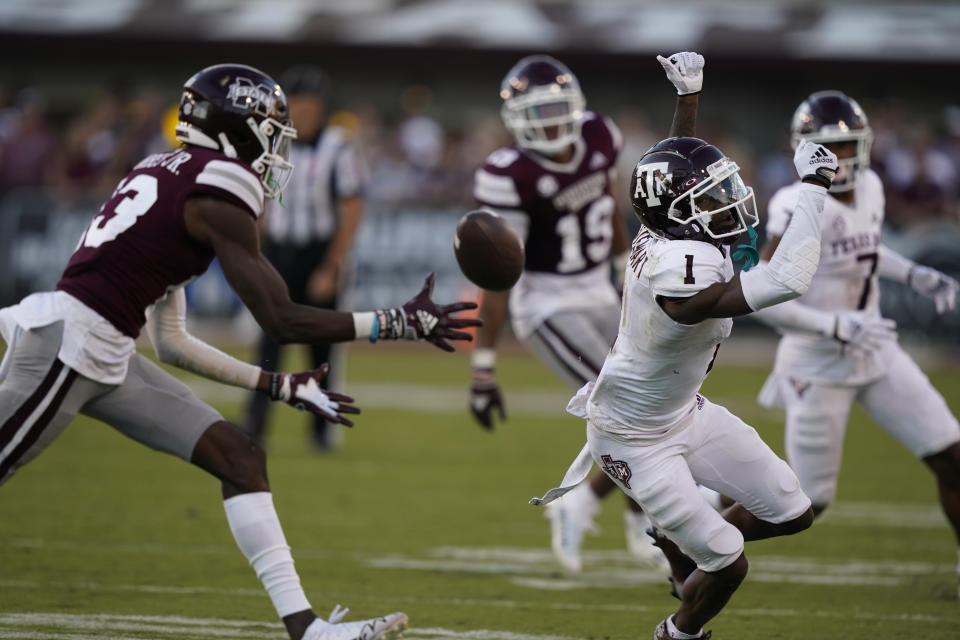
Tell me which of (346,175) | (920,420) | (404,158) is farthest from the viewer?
(404,158)

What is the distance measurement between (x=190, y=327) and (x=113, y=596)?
9.37 metres

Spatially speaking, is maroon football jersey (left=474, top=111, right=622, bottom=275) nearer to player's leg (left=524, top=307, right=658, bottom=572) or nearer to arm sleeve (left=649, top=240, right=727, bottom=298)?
player's leg (left=524, top=307, right=658, bottom=572)

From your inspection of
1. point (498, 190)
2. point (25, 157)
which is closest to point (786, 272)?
point (498, 190)

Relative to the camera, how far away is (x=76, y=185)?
15.0 meters

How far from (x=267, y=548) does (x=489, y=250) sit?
1248 mm

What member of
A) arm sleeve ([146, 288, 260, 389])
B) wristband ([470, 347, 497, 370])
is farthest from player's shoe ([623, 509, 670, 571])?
arm sleeve ([146, 288, 260, 389])

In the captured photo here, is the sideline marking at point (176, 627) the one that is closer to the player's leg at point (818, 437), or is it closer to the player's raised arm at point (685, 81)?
the player's leg at point (818, 437)

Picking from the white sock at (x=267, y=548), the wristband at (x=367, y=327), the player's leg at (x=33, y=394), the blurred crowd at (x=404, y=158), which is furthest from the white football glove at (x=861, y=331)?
the blurred crowd at (x=404, y=158)

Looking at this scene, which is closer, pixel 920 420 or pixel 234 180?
pixel 234 180

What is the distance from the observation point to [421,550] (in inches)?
242

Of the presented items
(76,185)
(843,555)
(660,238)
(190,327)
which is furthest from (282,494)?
(76,185)

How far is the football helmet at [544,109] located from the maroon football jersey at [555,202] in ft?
0.26

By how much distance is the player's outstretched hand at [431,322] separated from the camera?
166 inches

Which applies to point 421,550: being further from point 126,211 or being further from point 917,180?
point 917,180
